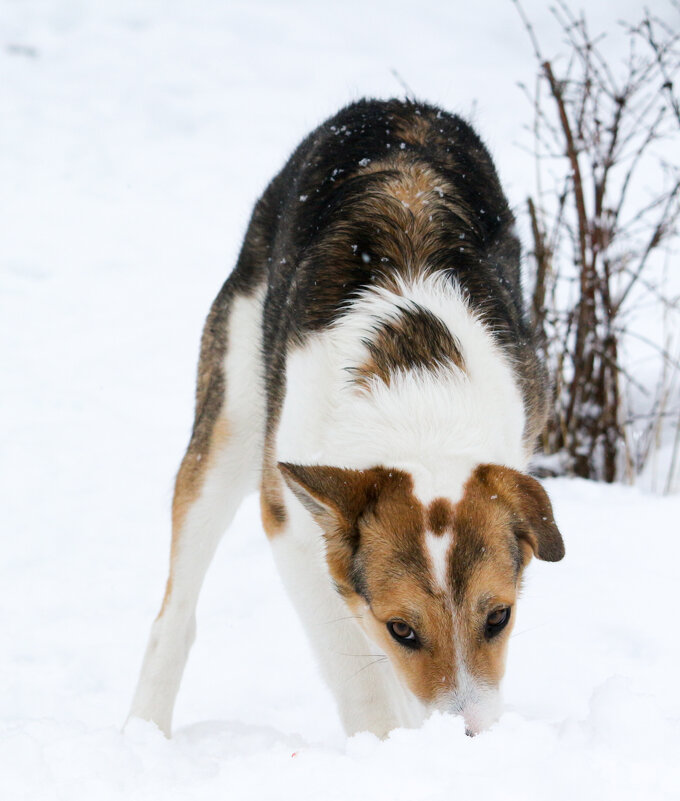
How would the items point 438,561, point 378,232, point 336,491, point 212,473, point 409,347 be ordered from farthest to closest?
point 212,473 → point 378,232 → point 409,347 → point 336,491 → point 438,561

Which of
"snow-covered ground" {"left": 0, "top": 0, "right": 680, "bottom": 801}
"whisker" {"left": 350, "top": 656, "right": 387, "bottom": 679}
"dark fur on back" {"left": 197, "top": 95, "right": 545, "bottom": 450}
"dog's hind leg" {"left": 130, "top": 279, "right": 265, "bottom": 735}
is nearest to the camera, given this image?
"snow-covered ground" {"left": 0, "top": 0, "right": 680, "bottom": 801}

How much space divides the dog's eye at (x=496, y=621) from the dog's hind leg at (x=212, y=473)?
1704 mm

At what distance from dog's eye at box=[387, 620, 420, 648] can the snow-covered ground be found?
0.32 meters

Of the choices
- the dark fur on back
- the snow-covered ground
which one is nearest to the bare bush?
the snow-covered ground

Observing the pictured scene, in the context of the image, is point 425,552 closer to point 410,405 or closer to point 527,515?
point 527,515

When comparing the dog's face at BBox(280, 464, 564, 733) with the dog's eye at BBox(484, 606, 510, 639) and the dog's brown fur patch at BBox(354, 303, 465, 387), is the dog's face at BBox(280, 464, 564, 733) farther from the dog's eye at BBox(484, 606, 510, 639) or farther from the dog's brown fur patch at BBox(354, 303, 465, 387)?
the dog's brown fur patch at BBox(354, 303, 465, 387)

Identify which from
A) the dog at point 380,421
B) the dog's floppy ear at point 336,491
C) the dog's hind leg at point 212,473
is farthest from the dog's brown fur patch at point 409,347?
the dog's hind leg at point 212,473

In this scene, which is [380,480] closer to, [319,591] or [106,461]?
[319,591]

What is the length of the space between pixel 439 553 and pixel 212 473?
180 centimetres

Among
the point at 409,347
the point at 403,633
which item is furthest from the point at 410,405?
the point at 403,633

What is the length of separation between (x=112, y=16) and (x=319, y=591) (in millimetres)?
11396

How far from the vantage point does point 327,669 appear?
3.39 m

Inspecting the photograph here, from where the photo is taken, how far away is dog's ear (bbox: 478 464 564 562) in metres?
2.92

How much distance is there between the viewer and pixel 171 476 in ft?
20.7
